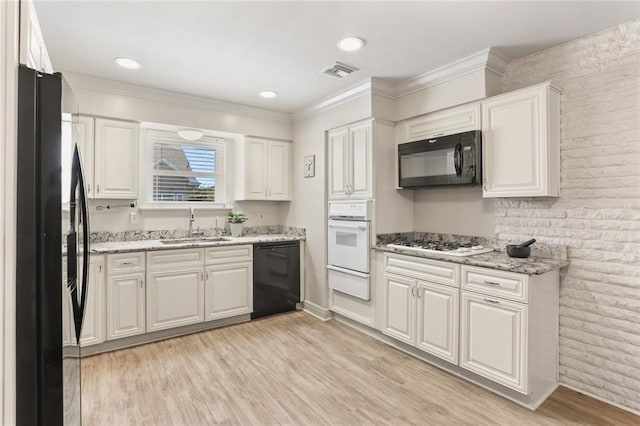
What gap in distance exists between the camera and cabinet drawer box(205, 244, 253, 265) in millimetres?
3520

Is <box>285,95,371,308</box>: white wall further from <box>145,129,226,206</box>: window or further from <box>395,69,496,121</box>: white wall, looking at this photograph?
<box>145,129,226,206</box>: window

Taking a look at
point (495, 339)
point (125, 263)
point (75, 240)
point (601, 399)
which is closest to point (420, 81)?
point (495, 339)

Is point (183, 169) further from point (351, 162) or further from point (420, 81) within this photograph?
point (420, 81)

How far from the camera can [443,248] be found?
291 cm

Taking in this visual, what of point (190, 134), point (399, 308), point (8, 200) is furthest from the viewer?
point (190, 134)

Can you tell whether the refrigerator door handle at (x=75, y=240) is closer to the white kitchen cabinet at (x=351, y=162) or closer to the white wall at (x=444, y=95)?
the white kitchen cabinet at (x=351, y=162)

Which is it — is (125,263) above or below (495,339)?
above

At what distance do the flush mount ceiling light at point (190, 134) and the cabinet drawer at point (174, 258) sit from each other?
1467 mm

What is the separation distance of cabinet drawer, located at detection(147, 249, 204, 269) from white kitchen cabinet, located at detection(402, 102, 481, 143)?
239 cm

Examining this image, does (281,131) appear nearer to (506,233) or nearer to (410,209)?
(410,209)

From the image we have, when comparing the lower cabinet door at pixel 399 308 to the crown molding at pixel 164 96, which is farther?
A: the crown molding at pixel 164 96

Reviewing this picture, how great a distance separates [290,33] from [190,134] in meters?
2.17

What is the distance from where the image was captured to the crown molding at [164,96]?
10.5ft

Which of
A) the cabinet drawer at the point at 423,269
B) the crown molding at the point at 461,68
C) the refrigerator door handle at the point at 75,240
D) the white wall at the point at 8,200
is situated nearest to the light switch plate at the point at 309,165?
the crown molding at the point at 461,68
